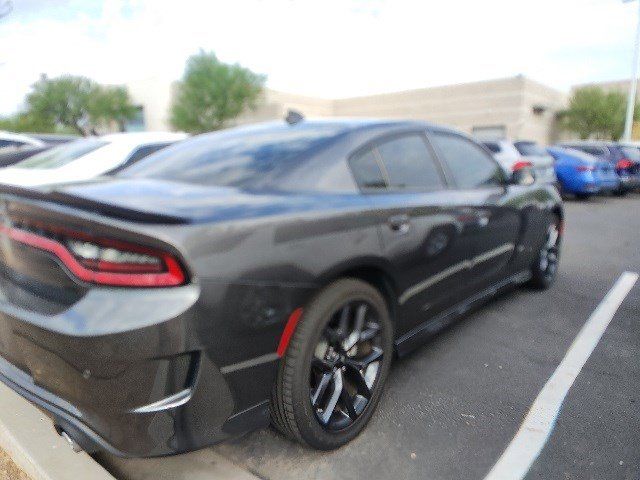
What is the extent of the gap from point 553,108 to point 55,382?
173 ft

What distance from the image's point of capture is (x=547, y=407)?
253cm

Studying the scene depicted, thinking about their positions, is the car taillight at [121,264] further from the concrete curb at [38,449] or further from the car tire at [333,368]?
the concrete curb at [38,449]

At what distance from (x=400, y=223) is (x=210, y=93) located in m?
43.1

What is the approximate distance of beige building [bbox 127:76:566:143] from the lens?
139 feet

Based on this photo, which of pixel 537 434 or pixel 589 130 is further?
pixel 589 130

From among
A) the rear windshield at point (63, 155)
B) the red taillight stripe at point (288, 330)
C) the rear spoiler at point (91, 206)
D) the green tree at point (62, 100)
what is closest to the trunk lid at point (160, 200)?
→ the rear spoiler at point (91, 206)

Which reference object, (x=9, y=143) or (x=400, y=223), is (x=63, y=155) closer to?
(x=9, y=143)

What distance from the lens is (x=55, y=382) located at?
170 cm

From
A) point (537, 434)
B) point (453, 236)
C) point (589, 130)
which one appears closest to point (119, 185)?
point (453, 236)

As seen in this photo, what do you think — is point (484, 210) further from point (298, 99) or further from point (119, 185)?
point (298, 99)

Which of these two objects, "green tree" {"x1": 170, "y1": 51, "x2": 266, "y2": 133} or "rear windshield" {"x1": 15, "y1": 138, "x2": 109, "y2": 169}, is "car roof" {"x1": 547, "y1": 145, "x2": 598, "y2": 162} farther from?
"green tree" {"x1": 170, "y1": 51, "x2": 266, "y2": 133}

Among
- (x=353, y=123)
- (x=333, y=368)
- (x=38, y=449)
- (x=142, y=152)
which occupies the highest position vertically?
(x=353, y=123)

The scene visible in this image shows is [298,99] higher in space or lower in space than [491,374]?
higher

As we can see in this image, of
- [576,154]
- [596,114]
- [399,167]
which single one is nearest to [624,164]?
[576,154]
